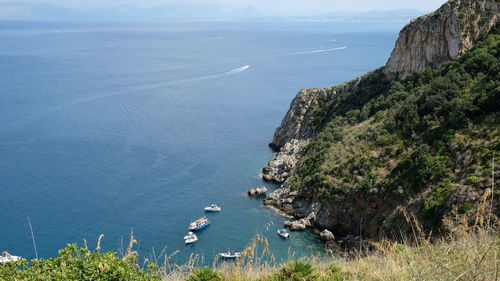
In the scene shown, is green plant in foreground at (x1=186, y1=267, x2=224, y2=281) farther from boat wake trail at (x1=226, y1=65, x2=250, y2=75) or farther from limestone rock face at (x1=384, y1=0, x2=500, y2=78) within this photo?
boat wake trail at (x1=226, y1=65, x2=250, y2=75)

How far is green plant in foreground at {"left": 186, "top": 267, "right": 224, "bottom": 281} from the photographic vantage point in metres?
8.20

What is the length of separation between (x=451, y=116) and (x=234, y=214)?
18496 millimetres

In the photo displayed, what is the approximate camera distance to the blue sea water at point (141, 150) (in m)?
35.8

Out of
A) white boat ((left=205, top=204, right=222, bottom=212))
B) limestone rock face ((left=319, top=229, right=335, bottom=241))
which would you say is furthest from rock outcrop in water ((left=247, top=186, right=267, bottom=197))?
limestone rock face ((left=319, top=229, right=335, bottom=241))

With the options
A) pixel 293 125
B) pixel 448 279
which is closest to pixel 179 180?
pixel 293 125

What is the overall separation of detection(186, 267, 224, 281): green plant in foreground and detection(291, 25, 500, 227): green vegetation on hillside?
60.0ft

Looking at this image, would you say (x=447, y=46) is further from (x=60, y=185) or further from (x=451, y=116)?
(x=60, y=185)

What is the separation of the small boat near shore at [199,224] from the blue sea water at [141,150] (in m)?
0.60

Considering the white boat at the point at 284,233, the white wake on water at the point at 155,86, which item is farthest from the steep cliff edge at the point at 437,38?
the white wake on water at the point at 155,86

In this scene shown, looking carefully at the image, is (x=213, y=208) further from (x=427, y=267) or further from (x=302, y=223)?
(x=427, y=267)

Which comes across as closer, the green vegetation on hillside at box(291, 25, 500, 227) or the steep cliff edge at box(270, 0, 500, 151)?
the green vegetation on hillside at box(291, 25, 500, 227)

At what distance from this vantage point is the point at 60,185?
1743 inches

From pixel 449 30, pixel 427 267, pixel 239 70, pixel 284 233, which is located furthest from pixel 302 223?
pixel 239 70

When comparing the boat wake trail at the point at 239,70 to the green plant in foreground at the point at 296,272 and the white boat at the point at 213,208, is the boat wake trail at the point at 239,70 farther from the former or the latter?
the green plant in foreground at the point at 296,272
